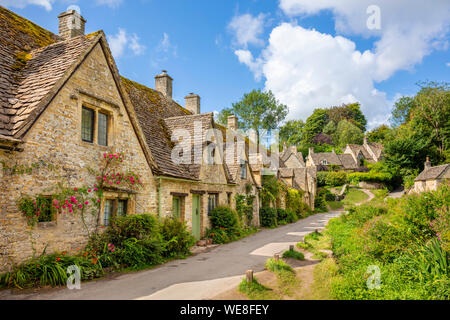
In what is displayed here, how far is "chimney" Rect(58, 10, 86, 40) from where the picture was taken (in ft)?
39.8

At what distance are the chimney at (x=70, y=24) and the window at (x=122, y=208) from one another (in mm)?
7591

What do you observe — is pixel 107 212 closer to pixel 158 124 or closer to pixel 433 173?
pixel 158 124

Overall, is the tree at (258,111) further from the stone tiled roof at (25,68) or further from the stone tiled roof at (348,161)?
the stone tiled roof at (25,68)

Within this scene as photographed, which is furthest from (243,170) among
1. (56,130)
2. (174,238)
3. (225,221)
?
(56,130)

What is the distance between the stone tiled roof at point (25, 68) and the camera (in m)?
7.39

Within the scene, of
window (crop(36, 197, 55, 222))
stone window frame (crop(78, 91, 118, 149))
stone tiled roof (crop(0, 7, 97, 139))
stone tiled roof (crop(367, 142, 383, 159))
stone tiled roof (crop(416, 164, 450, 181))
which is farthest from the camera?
stone tiled roof (crop(367, 142, 383, 159))

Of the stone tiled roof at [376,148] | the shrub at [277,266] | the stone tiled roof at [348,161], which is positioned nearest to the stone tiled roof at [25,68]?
the shrub at [277,266]

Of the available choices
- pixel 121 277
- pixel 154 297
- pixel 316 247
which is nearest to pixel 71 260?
pixel 121 277

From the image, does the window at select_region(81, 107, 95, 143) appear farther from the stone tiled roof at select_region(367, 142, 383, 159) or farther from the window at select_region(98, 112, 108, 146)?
the stone tiled roof at select_region(367, 142, 383, 159)

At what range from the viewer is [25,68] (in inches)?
364

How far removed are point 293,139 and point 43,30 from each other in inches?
2774

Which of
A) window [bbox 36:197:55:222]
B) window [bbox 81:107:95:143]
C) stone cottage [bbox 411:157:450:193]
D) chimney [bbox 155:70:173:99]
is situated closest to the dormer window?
window [bbox 81:107:95:143]

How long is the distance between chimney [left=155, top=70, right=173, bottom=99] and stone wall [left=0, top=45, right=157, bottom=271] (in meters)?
10.4

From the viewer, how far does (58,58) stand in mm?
9219
